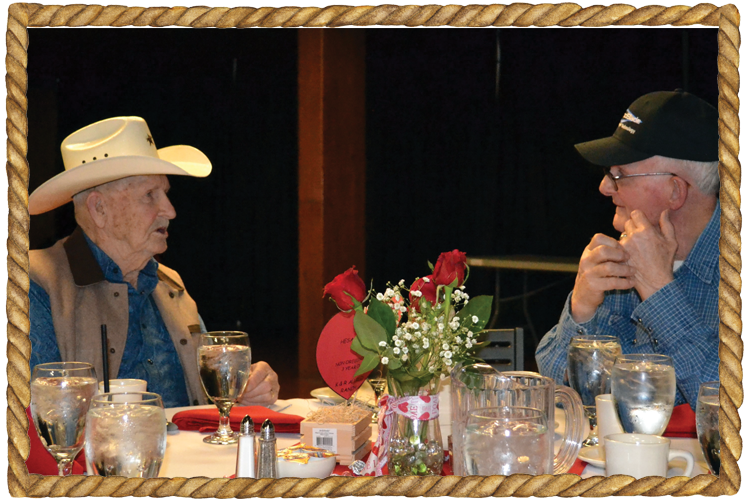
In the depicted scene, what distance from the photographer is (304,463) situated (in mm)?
1037

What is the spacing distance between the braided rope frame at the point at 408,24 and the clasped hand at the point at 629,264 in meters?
0.87

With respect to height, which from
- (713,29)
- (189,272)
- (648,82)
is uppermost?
(648,82)

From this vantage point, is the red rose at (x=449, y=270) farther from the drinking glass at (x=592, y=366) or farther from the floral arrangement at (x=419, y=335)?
the drinking glass at (x=592, y=366)

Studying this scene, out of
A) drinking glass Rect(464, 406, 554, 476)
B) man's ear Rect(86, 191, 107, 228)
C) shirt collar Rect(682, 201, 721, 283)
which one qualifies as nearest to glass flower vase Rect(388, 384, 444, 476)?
drinking glass Rect(464, 406, 554, 476)

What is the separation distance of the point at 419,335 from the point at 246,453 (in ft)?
0.93

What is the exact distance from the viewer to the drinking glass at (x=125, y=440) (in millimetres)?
835

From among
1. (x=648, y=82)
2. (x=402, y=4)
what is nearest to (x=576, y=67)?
(x=648, y=82)

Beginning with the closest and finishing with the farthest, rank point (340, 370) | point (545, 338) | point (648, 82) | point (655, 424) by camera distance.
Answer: point (655, 424)
point (340, 370)
point (545, 338)
point (648, 82)

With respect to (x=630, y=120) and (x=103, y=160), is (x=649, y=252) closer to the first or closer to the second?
(x=630, y=120)

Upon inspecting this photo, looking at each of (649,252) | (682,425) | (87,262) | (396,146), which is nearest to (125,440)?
(682,425)

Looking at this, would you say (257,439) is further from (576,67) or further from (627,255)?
(576,67)

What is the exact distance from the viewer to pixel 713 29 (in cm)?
80

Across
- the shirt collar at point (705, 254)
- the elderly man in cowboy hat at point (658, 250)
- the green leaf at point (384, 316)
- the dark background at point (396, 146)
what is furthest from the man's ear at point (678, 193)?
the dark background at point (396, 146)

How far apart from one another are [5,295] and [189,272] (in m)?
5.19
